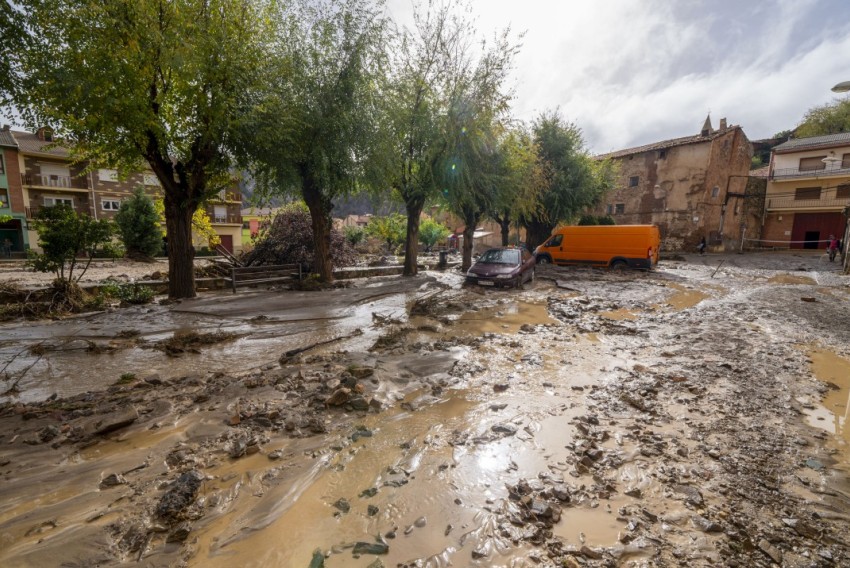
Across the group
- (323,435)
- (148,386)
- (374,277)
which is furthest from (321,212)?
(323,435)

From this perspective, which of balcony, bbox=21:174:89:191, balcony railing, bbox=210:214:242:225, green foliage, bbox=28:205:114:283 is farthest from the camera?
balcony railing, bbox=210:214:242:225

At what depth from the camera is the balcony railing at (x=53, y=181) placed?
3180 cm

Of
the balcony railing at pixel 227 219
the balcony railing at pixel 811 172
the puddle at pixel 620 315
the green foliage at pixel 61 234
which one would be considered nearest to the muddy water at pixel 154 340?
the green foliage at pixel 61 234

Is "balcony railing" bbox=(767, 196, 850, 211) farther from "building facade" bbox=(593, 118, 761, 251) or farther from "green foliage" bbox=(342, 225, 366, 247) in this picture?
"green foliage" bbox=(342, 225, 366, 247)

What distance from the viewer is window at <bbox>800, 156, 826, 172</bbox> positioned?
1262 inches

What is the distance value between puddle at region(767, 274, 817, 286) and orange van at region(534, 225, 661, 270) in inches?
178

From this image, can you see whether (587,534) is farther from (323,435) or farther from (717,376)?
(717,376)

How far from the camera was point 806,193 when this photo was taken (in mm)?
32531

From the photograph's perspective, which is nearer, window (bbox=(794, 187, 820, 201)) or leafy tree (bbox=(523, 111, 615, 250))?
leafy tree (bbox=(523, 111, 615, 250))

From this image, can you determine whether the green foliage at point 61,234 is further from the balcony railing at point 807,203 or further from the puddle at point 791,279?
the balcony railing at point 807,203

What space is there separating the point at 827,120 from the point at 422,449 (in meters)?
58.5

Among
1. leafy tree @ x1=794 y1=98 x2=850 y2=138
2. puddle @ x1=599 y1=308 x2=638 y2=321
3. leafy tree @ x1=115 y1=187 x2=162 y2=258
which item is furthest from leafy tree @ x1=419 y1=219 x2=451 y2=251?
leafy tree @ x1=794 y1=98 x2=850 y2=138

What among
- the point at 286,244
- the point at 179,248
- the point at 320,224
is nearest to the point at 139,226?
the point at 286,244

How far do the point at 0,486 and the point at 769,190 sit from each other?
48122 mm
